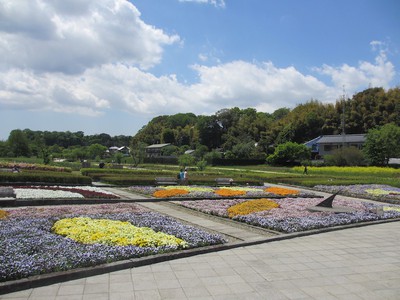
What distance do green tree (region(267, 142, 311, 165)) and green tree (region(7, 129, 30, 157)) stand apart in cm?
4381

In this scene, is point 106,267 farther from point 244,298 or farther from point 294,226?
point 294,226

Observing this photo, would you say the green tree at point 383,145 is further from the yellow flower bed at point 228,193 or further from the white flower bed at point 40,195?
the white flower bed at point 40,195

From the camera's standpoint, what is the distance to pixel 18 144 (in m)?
67.3

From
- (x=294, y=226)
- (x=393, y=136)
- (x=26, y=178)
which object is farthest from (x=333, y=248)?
(x=393, y=136)

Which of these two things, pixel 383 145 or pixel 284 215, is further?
pixel 383 145

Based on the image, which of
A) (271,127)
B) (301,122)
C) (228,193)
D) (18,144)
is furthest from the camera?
(271,127)

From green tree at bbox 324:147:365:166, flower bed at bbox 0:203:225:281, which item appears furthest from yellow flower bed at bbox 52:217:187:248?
green tree at bbox 324:147:365:166

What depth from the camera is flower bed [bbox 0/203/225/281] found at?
598 cm

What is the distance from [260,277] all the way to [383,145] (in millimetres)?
47581

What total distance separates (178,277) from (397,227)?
325 inches

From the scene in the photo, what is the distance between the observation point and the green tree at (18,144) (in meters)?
66.8

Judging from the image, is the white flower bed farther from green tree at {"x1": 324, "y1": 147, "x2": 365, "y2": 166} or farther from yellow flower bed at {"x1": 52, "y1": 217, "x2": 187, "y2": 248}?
green tree at {"x1": 324, "y1": 147, "x2": 365, "y2": 166}

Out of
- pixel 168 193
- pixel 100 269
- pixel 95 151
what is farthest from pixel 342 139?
pixel 100 269

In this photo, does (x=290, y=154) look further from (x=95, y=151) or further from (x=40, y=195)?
(x=95, y=151)
